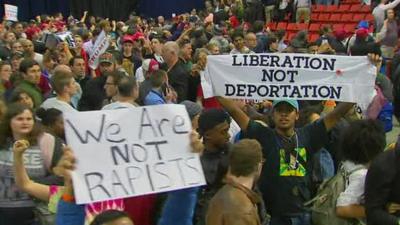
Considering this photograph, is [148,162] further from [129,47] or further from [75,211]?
[129,47]

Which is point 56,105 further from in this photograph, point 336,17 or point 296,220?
point 336,17

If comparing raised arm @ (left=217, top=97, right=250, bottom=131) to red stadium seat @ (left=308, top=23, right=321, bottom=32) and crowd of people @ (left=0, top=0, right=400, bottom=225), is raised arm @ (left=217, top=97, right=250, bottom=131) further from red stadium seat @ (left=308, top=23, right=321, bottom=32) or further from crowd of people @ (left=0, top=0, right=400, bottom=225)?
red stadium seat @ (left=308, top=23, right=321, bottom=32)

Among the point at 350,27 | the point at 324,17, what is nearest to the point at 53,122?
the point at 350,27

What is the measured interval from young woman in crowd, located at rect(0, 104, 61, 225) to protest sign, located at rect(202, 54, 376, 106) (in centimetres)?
128

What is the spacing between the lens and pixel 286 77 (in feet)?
19.3

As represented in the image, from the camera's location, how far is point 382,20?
57.3 feet

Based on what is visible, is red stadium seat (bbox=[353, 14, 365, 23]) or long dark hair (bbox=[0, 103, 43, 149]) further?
red stadium seat (bbox=[353, 14, 365, 23])

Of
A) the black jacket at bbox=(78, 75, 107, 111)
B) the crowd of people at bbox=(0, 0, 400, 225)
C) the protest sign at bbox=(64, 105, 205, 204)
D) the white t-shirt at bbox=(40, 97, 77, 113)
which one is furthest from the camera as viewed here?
the black jacket at bbox=(78, 75, 107, 111)

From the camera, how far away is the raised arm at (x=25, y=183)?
4.76 meters

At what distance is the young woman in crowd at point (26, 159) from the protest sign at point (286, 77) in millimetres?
1276

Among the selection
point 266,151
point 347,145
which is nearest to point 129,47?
point 266,151

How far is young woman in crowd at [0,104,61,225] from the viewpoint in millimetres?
5219

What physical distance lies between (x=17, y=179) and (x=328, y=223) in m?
1.92

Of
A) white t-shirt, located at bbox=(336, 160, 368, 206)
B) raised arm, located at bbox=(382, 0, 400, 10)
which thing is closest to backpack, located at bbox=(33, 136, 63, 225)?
white t-shirt, located at bbox=(336, 160, 368, 206)
